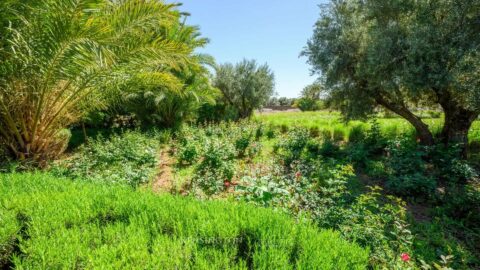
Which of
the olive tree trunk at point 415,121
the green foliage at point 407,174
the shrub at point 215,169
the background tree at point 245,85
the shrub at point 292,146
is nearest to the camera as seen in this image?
the shrub at point 215,169

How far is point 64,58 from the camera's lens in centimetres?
463

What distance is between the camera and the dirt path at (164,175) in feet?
17.1

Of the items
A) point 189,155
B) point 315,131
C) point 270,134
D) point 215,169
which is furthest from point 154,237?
point 315,131

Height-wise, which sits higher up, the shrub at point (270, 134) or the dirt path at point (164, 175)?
the shrub at point (270, 134)

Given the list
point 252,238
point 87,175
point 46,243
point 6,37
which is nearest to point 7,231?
point 46,243

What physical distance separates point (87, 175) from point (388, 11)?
9.05m

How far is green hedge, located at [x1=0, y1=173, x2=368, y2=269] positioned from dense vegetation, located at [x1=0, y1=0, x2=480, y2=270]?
0.01 metres

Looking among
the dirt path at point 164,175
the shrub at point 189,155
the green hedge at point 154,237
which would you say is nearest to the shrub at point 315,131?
the shrub at point 189,155

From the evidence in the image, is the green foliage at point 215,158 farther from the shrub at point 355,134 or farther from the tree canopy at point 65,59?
the shrub at point 355,134

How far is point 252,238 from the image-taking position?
213 cm

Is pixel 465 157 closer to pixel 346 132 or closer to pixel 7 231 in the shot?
pixel 346 132

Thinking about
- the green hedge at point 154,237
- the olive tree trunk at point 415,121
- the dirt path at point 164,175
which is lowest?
the dirt path at point 164,175

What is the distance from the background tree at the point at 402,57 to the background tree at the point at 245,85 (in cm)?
767

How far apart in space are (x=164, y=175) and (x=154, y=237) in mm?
4053
